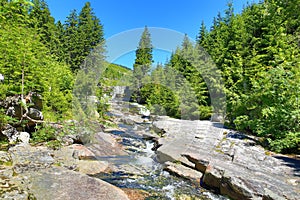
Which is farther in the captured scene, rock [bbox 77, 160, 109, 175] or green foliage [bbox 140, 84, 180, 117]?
green foliage [bbox 140, 84, 180, 117]

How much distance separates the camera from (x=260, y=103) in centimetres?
1070

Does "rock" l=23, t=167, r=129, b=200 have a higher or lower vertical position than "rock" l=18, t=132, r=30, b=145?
lower

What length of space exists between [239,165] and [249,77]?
10140 millimetres

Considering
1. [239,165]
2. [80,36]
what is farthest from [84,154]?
[80,36]

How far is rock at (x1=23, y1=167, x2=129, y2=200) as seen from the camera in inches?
154

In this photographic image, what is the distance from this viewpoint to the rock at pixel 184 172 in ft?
22.0

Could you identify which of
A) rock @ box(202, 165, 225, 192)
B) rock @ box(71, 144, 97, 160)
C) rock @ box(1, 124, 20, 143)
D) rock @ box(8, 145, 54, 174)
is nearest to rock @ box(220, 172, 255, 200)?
rock @ box(202, 165, 225, 192)

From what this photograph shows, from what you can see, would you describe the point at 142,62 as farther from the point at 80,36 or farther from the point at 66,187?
the point at 66,187

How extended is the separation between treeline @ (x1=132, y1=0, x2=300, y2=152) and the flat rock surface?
1.25 m

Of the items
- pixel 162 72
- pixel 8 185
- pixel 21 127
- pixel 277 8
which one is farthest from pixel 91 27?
pixel 8 185

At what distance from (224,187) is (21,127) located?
7.40 metres

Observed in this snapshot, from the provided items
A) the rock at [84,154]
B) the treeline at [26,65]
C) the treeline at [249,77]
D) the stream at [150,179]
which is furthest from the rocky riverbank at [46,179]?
the treeline at [249,77]

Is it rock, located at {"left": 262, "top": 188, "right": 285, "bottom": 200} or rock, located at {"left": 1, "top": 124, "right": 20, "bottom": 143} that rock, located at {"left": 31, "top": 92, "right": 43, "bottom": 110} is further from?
rock, located at {"left": 262, "top": 188, "right": 285, "bottom": 200}

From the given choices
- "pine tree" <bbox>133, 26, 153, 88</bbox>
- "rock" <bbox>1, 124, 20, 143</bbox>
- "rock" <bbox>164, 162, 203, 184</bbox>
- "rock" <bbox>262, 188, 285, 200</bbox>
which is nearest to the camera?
"rock" <bbox>262, 188, 285, 200</bbox>
